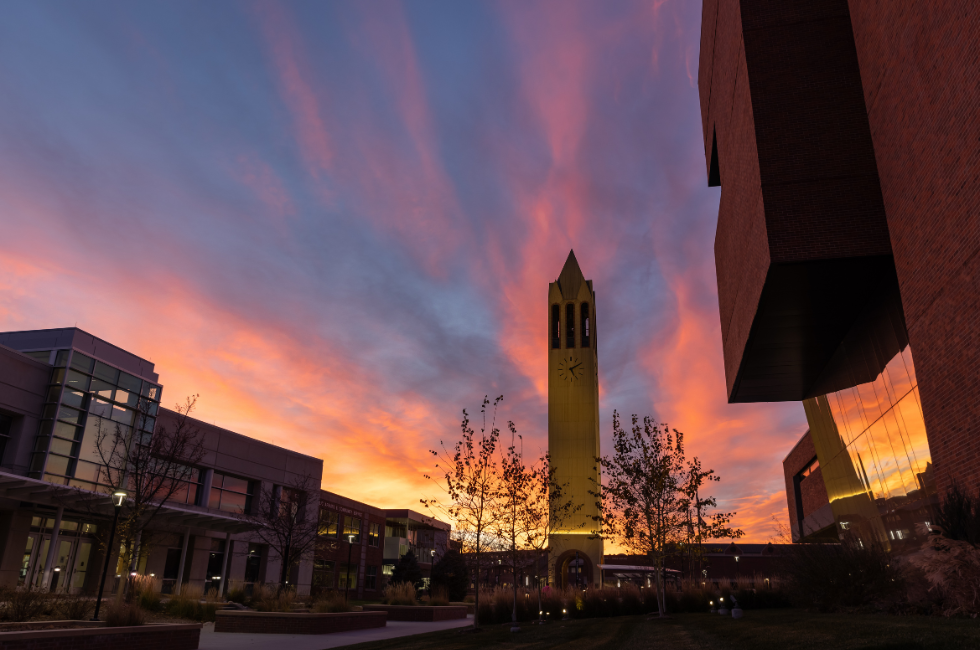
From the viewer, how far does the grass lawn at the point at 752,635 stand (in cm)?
855

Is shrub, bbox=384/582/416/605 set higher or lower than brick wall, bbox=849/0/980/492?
lower

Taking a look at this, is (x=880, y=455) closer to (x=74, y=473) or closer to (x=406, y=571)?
(x=74, y=473)

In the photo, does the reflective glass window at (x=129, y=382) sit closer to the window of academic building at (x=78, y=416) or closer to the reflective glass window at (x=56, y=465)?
the window of academic building at (x=78, y=416)

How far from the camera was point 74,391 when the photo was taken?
32.7 meters

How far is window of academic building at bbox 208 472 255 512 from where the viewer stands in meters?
43.8

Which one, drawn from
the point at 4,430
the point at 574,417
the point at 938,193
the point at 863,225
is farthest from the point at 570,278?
the point at 938,193

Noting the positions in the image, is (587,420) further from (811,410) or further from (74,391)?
(74,391)

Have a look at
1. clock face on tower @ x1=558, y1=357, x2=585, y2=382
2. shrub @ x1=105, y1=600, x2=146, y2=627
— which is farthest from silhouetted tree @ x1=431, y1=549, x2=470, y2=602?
shrub @ x1=105, y1=600, x2=146, y2=627

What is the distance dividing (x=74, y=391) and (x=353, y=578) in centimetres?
4033

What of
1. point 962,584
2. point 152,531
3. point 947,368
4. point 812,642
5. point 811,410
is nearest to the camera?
point 812,642

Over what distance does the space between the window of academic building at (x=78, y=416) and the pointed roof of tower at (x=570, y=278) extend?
38.3 m

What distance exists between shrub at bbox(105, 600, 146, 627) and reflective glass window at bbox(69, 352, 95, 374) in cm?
2119

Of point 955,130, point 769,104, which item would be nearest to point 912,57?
point 955,130

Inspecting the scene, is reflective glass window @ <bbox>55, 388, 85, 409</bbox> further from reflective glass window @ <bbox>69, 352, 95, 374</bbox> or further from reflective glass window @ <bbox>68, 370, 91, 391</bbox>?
reflective glass window @ <bbox>69, 352, 95, 374</bbox>
